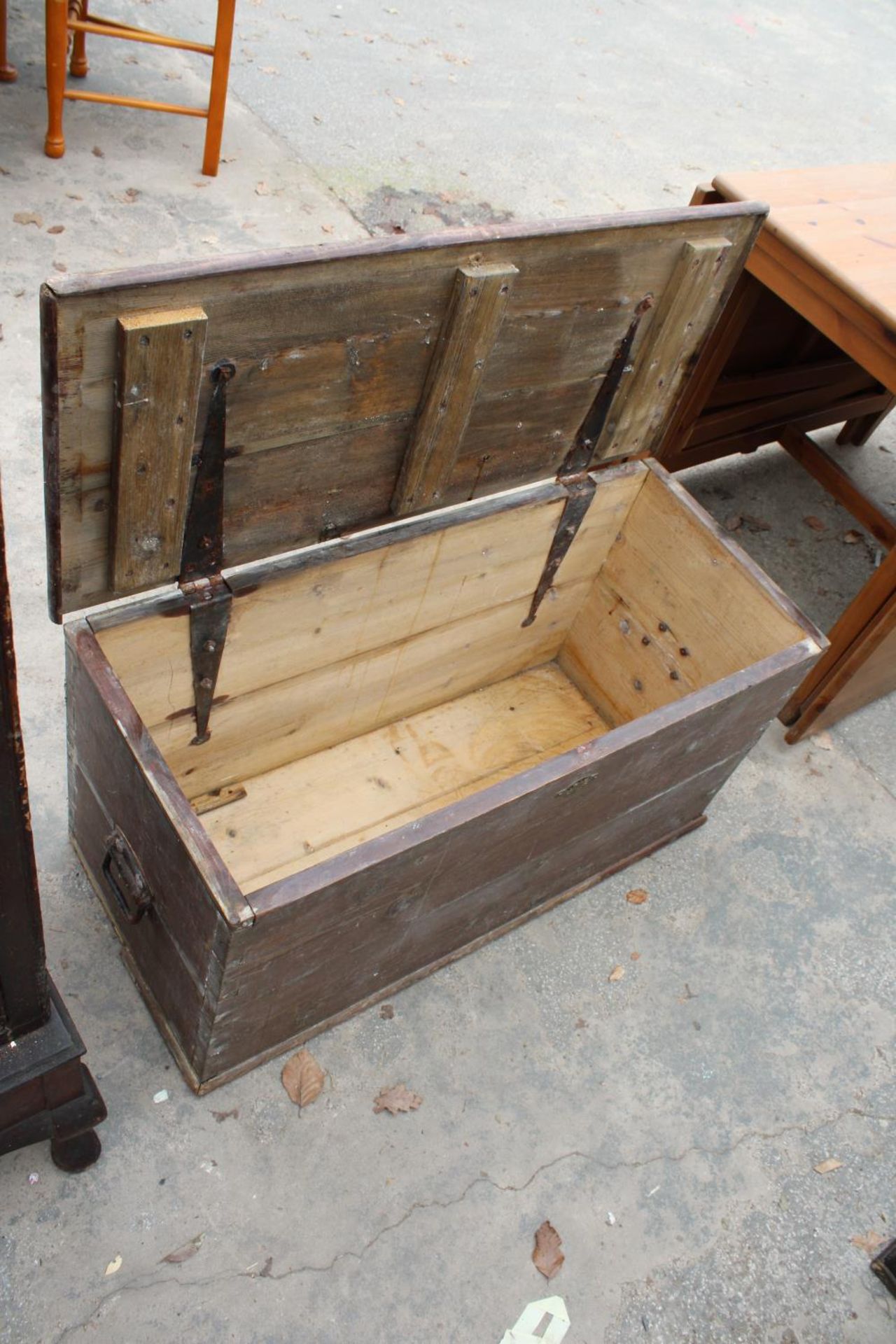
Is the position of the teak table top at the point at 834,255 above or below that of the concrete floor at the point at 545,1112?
above

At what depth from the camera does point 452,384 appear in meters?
2.09

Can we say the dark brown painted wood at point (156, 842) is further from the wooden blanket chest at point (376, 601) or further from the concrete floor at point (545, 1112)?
the concrete floor at point (545, 1112)

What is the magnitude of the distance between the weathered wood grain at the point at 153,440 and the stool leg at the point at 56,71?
310 cm

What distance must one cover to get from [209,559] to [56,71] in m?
3.18

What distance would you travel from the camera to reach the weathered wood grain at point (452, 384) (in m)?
1.94

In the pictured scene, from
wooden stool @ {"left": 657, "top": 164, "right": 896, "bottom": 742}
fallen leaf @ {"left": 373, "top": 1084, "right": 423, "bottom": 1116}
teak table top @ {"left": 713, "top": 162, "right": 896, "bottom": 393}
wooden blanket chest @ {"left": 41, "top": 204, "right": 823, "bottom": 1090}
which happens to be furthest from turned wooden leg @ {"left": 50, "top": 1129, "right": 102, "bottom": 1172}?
teak table top @ {"left": 713, "top": 162, "right": 896, "bottom": 393}

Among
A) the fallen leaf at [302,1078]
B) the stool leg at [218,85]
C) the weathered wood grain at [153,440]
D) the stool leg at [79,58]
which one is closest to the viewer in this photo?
the weathered wood grain at [153,440]

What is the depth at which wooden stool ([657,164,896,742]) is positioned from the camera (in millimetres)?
2779

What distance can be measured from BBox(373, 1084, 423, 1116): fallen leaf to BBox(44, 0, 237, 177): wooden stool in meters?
4.02

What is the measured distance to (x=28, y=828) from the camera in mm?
1478

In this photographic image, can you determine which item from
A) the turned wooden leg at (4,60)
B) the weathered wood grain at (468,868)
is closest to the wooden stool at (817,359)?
the weathered wood grain at (468,868)

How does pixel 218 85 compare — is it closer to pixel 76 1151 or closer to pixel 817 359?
pixel 817 359

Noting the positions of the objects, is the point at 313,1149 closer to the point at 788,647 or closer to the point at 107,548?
the point at 107,548


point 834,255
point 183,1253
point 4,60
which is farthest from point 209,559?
point 4,60
